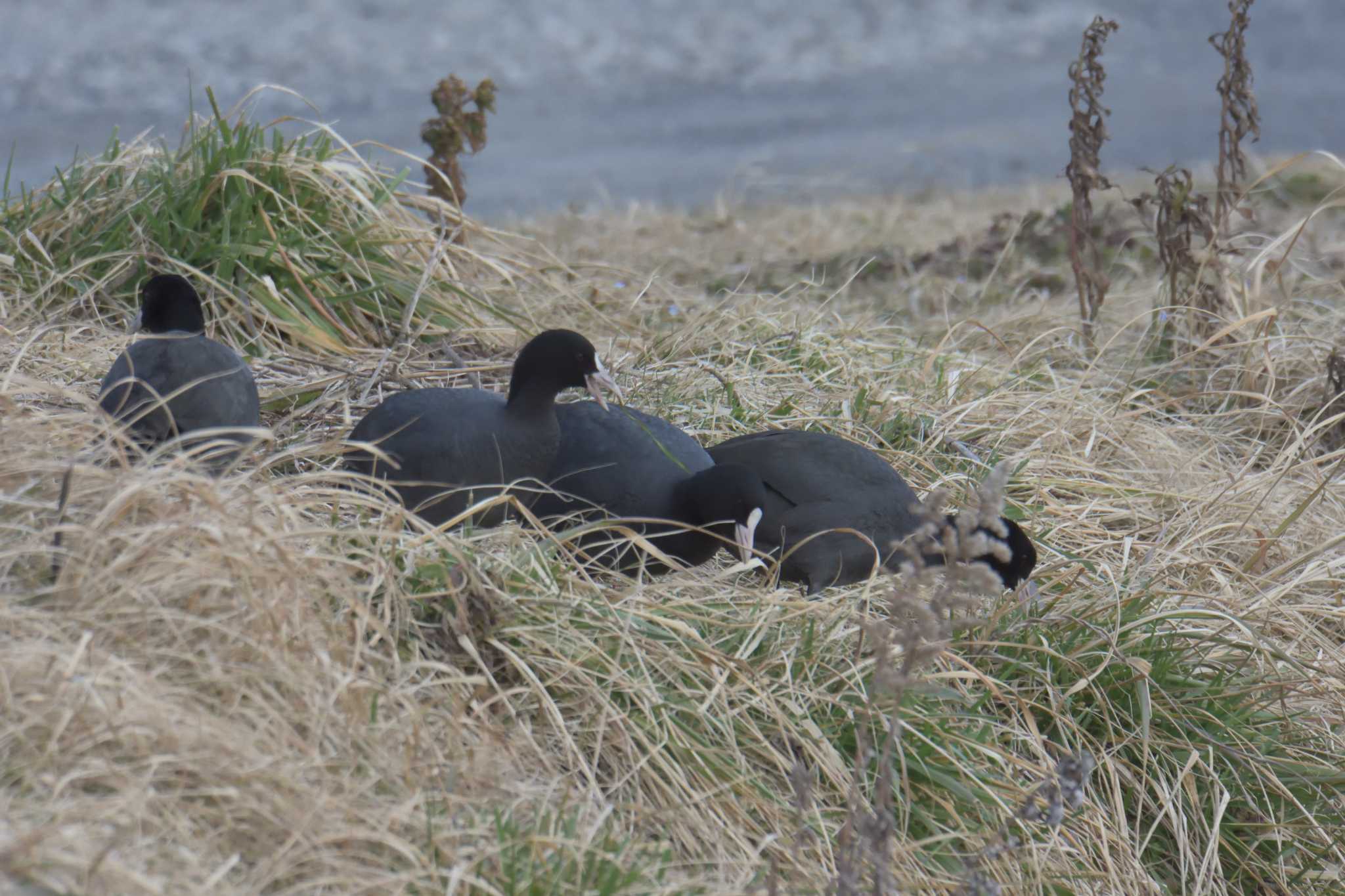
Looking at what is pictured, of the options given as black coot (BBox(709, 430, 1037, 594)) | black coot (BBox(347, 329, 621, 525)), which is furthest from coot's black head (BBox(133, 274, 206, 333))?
black coot (BBox(709, 430, 1037, 594))

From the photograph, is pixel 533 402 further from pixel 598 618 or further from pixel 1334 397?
pixel 1334 397

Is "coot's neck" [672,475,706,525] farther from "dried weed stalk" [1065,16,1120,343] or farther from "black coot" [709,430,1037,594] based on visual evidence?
"dried weed stalk" [1065,16,1120,343]

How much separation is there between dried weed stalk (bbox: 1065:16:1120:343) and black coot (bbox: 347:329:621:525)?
2.08m

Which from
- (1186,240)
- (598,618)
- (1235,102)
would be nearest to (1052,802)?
(598,618)

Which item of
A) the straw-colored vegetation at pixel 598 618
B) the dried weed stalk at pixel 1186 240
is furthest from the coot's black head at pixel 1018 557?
the dried weed stalk at pixel 1186 240

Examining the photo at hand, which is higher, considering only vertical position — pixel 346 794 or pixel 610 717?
pixel 346 794

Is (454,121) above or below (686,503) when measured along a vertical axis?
above

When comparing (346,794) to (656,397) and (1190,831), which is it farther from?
(656,397)

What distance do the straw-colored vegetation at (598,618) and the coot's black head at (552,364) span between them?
0.47 m

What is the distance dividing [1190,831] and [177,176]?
3.19 m

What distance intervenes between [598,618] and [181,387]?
39.8 inches

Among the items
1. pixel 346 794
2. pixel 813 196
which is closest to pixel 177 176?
pixel 346 794

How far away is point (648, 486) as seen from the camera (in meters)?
3.14

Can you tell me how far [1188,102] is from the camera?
13867 mm
